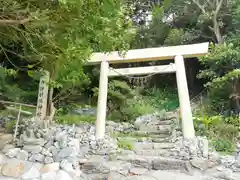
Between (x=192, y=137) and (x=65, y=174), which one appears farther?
(x=192, y=137)

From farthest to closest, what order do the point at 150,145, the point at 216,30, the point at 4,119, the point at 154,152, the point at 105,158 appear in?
the point at 216,30, the point at 4,119, the point at 150,145, the point at 154,152, the point at 105,158

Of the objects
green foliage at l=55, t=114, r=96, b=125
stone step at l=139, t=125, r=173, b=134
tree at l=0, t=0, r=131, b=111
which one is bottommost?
stone step at l=139, t=125, r=173, b=134

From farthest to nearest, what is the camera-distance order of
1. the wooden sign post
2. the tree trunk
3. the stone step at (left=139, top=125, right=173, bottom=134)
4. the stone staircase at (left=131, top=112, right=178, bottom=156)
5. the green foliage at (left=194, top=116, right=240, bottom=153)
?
the tree trunk, the stone step at (left=139, top=125, right=173, bottom=134), the green foliage at (left=194, top=116, right=240, bottom=153), the stone staircase at (left=131, top=112, right=178, bottom=156), the wooden sign post

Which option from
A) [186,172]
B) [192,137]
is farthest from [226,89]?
[186,172]

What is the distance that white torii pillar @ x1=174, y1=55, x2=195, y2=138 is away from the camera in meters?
→ 4.73

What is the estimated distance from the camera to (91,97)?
809cm

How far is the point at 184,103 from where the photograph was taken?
15.9 feet

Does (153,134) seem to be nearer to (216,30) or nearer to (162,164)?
(162,164)

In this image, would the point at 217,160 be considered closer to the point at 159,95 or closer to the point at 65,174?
the point at 65,174

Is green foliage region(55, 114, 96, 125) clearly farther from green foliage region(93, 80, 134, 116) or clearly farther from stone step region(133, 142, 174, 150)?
stone step region(133, 142, 174, 150)

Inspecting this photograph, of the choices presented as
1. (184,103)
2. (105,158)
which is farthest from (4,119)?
(184,103)

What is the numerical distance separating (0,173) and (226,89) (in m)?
6.32

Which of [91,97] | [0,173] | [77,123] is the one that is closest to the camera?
[0,173]

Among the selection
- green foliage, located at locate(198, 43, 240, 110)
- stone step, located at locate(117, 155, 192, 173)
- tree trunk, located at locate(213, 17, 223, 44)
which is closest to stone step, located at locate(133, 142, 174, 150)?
stone step, located at locate(117, 155, 192, 173)
